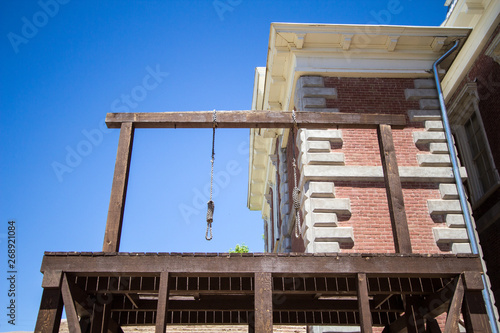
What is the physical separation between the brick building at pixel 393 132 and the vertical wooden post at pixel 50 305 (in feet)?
15.0

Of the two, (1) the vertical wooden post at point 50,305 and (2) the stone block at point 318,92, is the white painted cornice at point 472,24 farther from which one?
(1) the vertical wooden post at point 50,305

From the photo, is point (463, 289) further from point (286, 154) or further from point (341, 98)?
point (286, 154)

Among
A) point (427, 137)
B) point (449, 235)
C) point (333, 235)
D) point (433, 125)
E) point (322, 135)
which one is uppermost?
point (433, 125)

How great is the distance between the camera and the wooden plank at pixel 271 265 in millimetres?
5148

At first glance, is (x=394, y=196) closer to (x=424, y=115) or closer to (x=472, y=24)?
(x=424, y=115)

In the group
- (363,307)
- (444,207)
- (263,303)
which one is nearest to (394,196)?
(363,307)

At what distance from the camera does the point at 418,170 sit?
9.77 metres

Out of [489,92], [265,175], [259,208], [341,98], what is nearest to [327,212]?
[341,98]

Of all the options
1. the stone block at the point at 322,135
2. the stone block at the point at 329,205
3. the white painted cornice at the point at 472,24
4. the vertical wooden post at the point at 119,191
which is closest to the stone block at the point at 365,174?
the stone block at the point at 329,205

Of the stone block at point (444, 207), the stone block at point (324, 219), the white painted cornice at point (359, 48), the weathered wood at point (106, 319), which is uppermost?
the white painted cornice at point (359, 48)

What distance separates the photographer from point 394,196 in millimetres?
6207

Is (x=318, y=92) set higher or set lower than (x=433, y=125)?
higher

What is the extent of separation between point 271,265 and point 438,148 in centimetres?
637

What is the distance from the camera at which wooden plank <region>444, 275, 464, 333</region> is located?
5.06 meters
